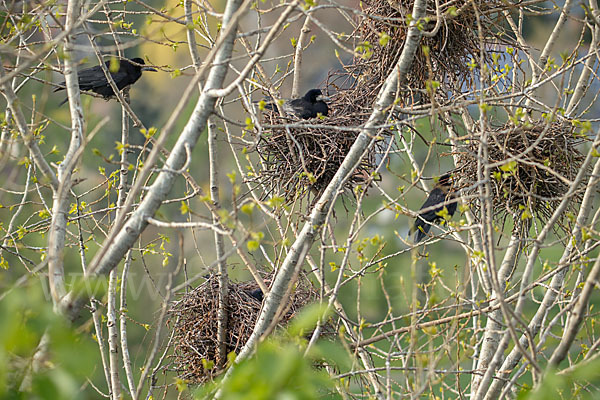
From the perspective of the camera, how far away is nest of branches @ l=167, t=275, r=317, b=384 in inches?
107

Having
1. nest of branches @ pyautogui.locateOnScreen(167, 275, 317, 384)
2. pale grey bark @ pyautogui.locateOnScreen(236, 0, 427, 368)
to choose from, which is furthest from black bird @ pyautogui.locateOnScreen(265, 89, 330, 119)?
nest of branches @ pyautogui.locateOnScreen(167, 275, 317, 384)

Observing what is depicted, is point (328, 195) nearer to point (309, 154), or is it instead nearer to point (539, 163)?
point (309, 154)

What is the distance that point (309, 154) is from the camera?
2.67 meters

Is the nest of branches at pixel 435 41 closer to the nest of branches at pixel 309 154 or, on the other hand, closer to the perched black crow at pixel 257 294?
the nest of branches at pixel 309 154

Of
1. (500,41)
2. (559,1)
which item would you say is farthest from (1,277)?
(559,1)

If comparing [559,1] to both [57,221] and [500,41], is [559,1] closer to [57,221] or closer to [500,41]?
[500,41]

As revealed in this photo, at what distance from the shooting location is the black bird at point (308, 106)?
9.77 feet

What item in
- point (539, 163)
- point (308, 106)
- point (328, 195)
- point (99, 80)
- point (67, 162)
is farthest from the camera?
point (99, 80)

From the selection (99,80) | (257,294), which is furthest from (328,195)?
(99,80)

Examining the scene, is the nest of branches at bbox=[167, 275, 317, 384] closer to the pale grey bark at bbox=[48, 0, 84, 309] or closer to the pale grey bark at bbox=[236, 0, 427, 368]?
the pale grey bark at bbox=[236, 0, 427, 368]

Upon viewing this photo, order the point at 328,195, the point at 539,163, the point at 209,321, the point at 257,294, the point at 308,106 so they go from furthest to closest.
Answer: the point at 308,106 < the point at 257,294 < the point at 209,321 < the point at 539,163 < the point at 328,195

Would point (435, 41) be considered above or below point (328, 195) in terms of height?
above

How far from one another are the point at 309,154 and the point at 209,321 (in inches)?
33.8

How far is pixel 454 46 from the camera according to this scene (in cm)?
271
